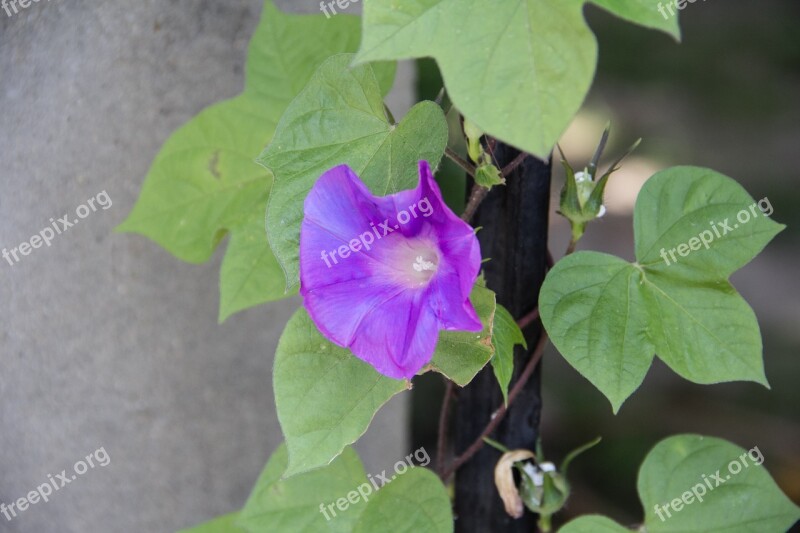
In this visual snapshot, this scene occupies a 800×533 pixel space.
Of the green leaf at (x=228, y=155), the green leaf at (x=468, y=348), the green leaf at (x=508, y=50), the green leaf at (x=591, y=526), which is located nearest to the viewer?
the green leaf at (x=508, y=50)

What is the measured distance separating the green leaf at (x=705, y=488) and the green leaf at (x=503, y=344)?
0.21 metres

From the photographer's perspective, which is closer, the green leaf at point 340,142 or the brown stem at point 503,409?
the green leaf at point 340,142

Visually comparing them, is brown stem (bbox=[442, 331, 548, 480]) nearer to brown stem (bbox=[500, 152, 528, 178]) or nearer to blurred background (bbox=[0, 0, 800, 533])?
brown stem (bbox=[500, 152, 528, 178])

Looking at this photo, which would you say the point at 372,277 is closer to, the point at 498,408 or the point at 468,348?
the point at 468,348

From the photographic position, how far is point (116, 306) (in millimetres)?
971

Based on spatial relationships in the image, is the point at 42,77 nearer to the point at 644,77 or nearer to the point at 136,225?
the point at 136,225

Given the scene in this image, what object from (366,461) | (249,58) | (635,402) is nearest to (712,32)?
(635,402)

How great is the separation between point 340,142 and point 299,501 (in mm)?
351
